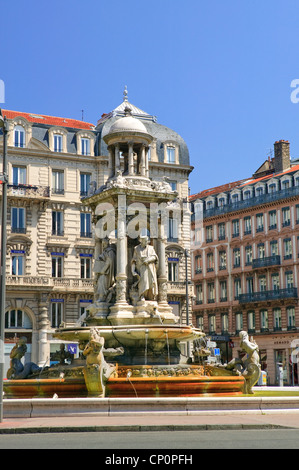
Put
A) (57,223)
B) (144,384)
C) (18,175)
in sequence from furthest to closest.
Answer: (57,223)
(18,175)
(144,384)

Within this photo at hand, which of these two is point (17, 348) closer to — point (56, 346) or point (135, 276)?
point (135, 276)

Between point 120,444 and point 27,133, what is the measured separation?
47660 millimetres

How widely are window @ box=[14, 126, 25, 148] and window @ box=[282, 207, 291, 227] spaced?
29336mm

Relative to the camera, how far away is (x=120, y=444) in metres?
13.7

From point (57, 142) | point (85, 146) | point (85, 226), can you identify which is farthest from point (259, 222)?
point (57, 142)

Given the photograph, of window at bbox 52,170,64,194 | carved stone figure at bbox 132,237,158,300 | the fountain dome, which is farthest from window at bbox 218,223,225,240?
carved stone figure at bbox 132,237,158,300

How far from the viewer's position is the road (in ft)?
43.6

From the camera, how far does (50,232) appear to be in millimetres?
58688

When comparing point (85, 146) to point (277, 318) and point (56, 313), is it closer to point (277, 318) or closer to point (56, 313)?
point (56, 313)

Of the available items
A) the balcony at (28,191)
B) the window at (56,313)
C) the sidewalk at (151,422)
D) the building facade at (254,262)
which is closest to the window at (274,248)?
the building facade at (254,262)

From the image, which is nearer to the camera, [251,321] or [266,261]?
[266,261]

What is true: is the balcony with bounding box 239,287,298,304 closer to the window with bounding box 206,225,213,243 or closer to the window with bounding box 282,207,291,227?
the window with bounding box 282,207,291,227

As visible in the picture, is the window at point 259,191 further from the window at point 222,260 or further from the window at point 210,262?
the window at point 210,262

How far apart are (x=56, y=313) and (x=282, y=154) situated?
1382 inches
